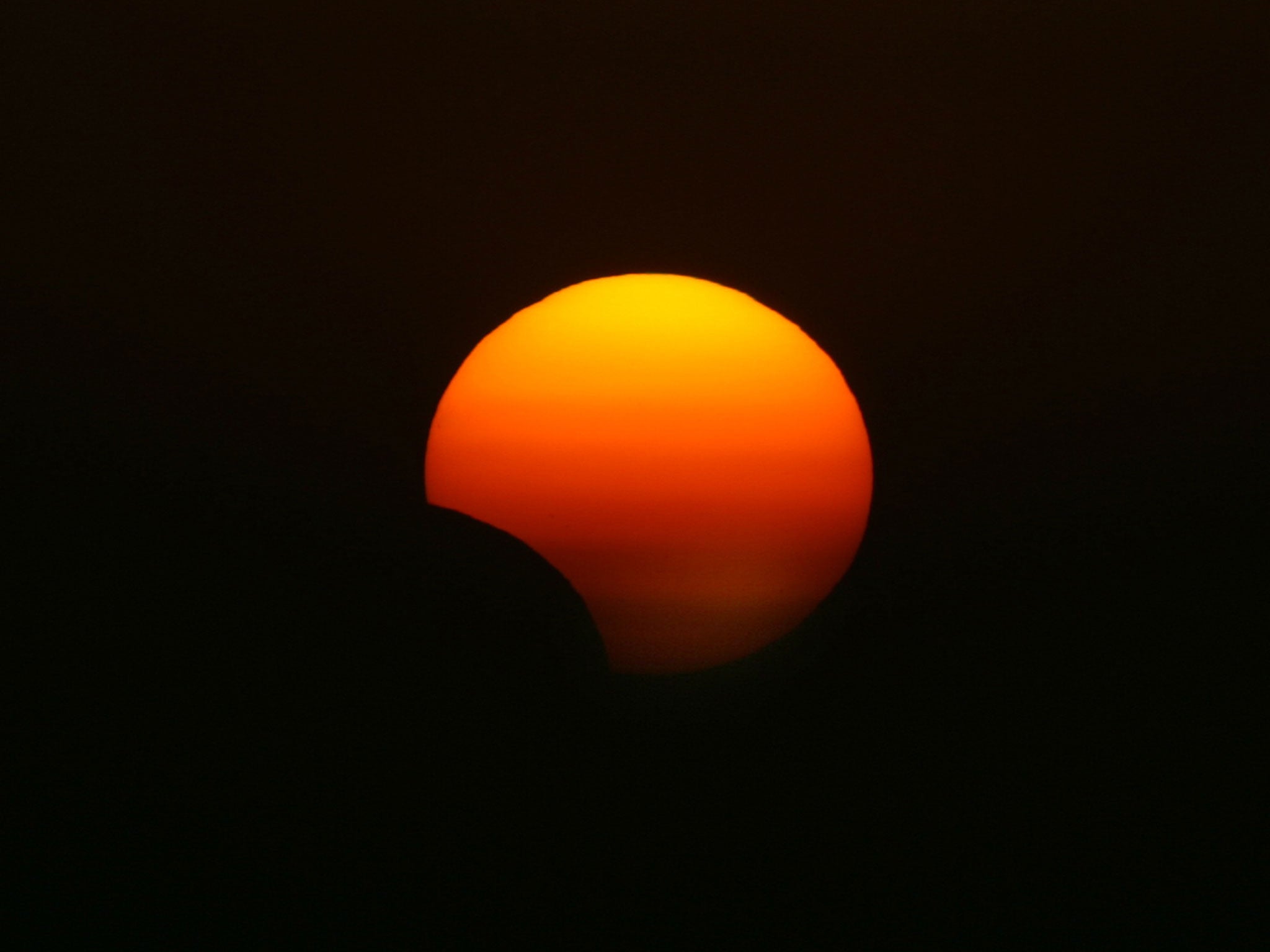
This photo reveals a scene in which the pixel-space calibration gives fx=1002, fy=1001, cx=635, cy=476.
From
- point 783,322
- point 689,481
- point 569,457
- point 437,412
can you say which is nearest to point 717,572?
point 689,481

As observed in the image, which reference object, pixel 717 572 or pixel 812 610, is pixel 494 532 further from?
pixel 812 610

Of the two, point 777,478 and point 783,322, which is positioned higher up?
point 783,322

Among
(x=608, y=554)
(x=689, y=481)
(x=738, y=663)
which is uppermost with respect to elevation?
(x=689, y=481)

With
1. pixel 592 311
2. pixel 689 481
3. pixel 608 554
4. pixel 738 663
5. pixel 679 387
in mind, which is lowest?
pixel 738 663

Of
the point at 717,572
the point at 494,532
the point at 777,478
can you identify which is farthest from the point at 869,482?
the point at 494,532

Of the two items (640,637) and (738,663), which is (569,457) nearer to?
(640,637)

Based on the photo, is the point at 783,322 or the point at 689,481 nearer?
the point at 689,481

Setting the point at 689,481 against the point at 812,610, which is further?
the point at 812,610

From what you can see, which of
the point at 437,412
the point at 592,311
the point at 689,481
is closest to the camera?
the point at 689,481

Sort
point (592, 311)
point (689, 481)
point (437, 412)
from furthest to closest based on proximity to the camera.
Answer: point (437, 412)
point (592, 311)
point (689, 481)
